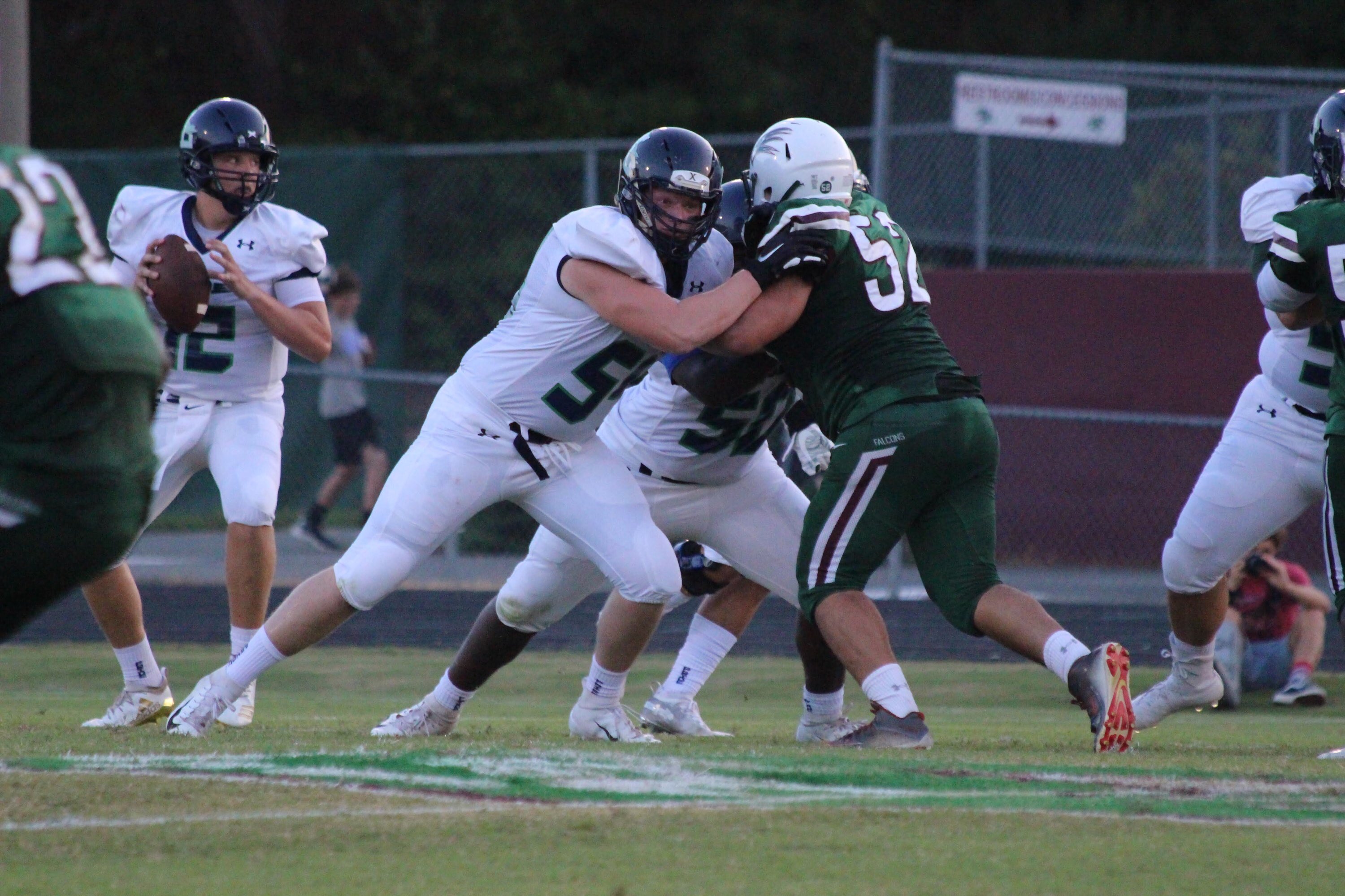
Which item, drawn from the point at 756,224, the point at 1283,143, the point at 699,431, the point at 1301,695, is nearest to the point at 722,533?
the point at 699,431

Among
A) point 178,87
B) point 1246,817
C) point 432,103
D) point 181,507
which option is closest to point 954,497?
point 1246,817

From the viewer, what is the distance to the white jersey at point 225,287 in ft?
19.4

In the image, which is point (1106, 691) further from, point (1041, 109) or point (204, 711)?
point (1041, 109)

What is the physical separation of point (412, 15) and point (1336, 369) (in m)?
15.2

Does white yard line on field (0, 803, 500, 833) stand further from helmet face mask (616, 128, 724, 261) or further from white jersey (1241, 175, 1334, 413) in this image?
white jersey (1241, 175, 1334, 413)

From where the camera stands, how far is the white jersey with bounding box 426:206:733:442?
198 inches

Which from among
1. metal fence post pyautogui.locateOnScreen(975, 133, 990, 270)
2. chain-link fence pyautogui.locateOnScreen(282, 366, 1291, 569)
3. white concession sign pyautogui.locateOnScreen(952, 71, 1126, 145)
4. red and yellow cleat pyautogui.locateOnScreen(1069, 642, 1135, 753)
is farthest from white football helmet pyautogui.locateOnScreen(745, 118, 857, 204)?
metal fence post pyautogui.locateOnScreen(975, 133, 990, 270)

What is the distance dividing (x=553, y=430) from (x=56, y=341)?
2.20m

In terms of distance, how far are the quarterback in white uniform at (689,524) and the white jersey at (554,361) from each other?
0.97 ft

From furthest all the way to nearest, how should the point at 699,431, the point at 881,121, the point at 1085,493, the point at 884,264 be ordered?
the point at 1085,493 → the point at 881,121 → the point at 699,431 → the point at 884,264

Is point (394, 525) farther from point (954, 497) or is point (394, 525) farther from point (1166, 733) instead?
point (1166, 733)

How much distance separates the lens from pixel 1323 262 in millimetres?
4812

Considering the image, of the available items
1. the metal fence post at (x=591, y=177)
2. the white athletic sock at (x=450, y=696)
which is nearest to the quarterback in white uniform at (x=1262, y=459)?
the white athletic sock at (x=450, y=696)

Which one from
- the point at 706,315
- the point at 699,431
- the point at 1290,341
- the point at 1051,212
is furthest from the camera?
the point at 1051,212
